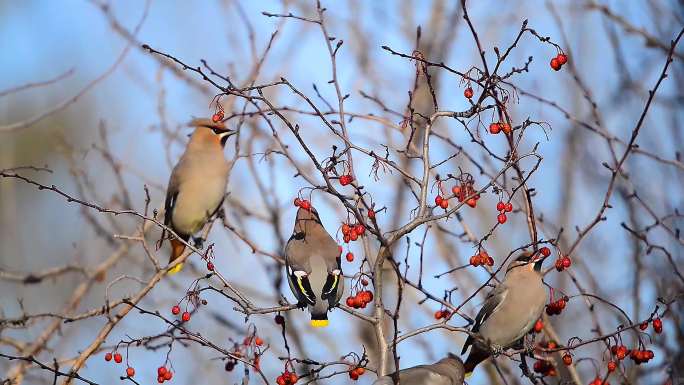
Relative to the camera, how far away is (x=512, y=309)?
16.7 feet

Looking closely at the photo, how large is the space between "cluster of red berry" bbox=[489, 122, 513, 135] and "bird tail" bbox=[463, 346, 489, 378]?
4.65ft

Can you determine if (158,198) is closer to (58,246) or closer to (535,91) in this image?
(58,246)

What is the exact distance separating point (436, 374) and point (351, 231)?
0.85 m

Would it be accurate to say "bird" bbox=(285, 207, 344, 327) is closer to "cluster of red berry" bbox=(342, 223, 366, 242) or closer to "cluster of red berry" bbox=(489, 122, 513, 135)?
"cluster of red berry" bbox=(342, 223, 366, 242)

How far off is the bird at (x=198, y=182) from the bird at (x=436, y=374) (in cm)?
222

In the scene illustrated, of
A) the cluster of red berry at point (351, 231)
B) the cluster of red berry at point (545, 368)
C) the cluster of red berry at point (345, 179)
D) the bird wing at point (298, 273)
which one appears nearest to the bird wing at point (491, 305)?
the cluster of red berry at point (545, 368)

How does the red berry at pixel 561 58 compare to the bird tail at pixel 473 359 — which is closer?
the red berry at pixel 561 58

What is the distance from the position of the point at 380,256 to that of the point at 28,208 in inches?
496

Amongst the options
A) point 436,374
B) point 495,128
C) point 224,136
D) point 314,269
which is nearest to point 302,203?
point 314,269

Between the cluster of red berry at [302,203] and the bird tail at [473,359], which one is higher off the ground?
the cluster of red berry at [302,203]

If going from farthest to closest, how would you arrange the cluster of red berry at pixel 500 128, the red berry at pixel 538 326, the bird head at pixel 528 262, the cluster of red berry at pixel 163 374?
→ the bird head at pixel 528 262
the red berry at pixel 538 326
the cluster of red berry at pixel 163 374
the cluster of red berry at pixel 500 128

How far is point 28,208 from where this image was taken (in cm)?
1530

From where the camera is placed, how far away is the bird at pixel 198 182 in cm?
646

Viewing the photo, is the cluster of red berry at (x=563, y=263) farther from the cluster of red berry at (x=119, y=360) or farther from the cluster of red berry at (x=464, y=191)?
the cluster of red berry at (x=119, y=360)
